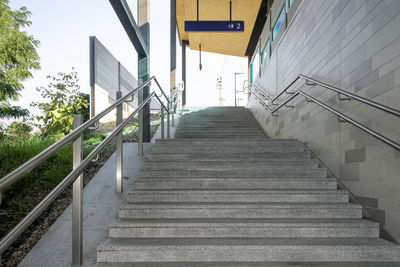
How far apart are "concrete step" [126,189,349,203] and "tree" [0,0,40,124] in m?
7.78

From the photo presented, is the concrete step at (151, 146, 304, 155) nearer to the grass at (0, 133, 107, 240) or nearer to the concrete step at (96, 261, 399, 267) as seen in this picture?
the grass at (0, 133, 107, 240)

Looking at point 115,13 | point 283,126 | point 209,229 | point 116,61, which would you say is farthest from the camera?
point 116,61

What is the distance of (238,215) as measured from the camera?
224cm

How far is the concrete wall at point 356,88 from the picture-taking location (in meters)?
1.98

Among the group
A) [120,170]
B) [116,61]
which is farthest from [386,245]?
[116,61]

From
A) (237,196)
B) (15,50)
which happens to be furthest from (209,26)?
(15,50)

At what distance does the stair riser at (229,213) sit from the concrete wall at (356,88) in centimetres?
37

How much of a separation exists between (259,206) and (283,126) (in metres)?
2.63

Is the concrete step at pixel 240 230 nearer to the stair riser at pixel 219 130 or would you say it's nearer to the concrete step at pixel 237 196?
the concrete step at pixel 237 196

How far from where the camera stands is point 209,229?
2.03 meters

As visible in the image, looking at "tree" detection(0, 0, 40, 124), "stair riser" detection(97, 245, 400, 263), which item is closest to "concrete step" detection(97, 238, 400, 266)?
"stair riser" detection(97, 245, 400, 263)

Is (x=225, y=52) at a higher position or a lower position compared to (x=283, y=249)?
higher

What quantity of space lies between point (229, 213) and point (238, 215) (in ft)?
0.23

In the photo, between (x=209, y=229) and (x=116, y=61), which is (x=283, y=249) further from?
(x=116, y=61)
